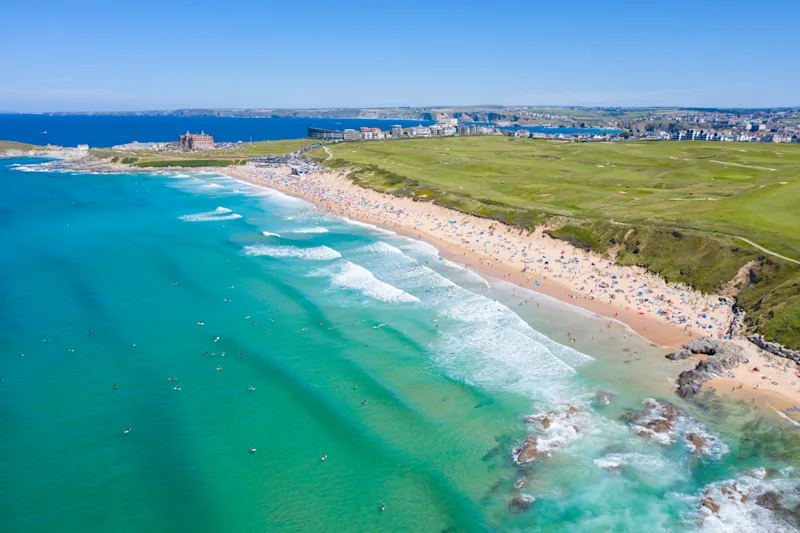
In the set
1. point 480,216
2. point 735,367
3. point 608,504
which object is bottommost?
point 608,504

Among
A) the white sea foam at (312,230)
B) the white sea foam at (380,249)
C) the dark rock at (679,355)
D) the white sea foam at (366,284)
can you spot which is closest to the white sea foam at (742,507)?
the dark rock at (679,355)

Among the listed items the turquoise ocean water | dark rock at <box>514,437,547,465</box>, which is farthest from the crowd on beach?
dark rock at <box>514,437,547,465</box>

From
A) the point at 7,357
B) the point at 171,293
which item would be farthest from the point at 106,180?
the point at 7,357

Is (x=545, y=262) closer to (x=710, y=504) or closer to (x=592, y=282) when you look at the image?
(x=592, y=282)

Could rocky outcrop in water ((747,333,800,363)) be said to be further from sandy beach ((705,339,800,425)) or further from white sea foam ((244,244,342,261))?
white sea foam ((244,244,342,261))

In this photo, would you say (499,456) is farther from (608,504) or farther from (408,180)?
(408,180)

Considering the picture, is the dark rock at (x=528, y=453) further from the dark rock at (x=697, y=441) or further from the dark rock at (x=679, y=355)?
the dark rock at (x=679, y=355)
